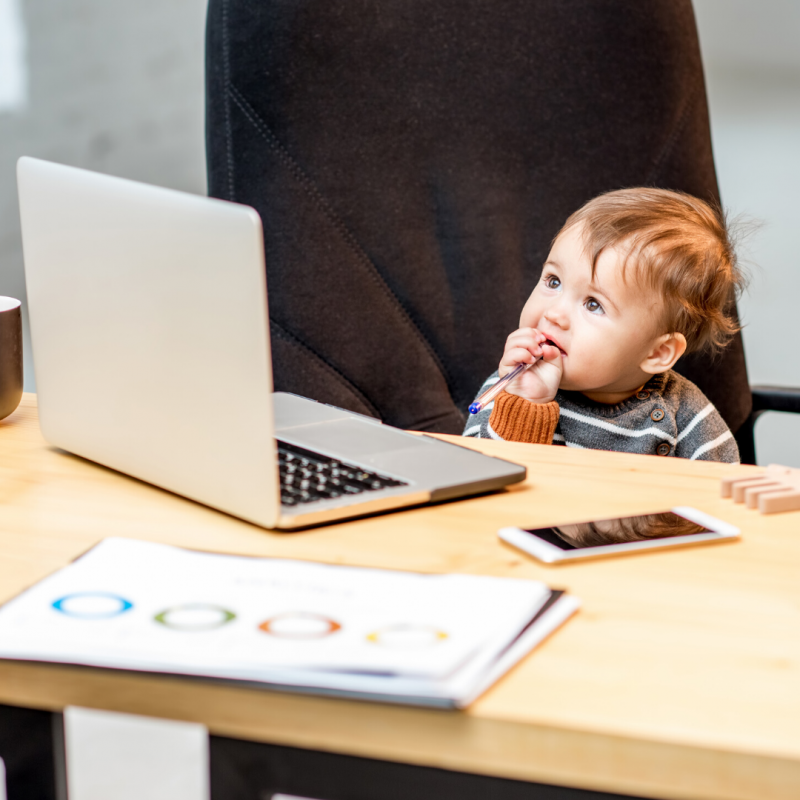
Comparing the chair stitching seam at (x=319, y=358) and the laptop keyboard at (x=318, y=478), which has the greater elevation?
the laptop keyboard at (x=318, y=478)

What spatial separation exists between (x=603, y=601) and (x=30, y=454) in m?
0.50

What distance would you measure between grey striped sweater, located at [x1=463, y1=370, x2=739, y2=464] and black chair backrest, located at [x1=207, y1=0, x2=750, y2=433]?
170 millimetres

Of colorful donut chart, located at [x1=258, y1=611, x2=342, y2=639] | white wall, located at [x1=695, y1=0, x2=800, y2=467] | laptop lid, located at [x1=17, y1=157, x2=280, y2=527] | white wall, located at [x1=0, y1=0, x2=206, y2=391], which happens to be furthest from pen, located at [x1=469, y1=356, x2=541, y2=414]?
white wall, located at [x1=0, y1=0, x2=206, y2=391]

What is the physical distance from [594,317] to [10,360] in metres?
0.66

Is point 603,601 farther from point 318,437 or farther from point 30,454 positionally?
point 30,454

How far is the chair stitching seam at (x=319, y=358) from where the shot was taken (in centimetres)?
128

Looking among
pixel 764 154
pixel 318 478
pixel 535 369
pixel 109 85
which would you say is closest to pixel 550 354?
pixel 535 369

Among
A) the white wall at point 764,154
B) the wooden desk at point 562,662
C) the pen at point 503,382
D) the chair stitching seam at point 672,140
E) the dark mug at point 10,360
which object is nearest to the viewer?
the wooden desk at point 562,662

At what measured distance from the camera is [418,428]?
137 centimetres

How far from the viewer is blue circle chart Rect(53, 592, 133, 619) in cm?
49

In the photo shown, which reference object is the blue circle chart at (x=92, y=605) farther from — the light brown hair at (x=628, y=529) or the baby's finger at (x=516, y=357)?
the baby's finger at (x=516, y=357)

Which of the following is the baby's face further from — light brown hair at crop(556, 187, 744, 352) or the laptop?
the laptop

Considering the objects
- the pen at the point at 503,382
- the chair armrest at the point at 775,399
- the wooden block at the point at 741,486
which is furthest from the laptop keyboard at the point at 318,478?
the chair armrest at the point at 775,399

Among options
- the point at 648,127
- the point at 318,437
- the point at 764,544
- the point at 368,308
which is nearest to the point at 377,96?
the point at 368,308
